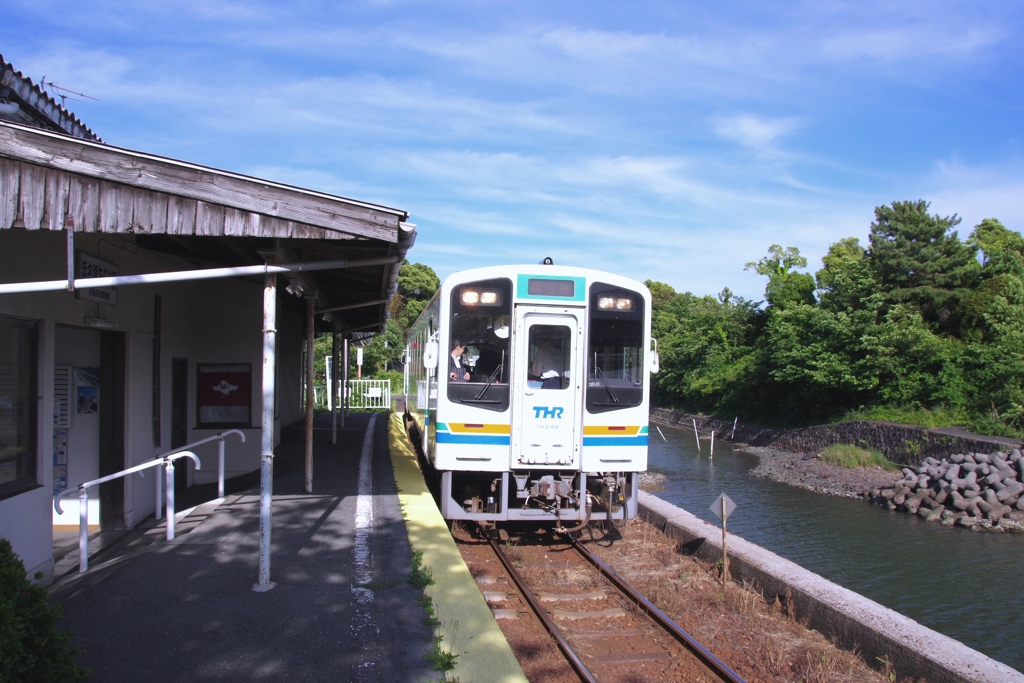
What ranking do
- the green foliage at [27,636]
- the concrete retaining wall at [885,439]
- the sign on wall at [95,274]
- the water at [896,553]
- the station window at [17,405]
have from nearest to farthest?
1. the green foliage at [27,636]
2. the station window at [17,405]
3. the sign on wall at [95,274]
4. the water at [896,553]
5. the concrete retaining wall at [885,439]

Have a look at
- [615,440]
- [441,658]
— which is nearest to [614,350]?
[615,440]

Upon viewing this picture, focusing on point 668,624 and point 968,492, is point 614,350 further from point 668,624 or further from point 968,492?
point 968,492

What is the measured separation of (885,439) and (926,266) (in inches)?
257

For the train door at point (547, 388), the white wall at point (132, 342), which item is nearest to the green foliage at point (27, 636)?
the white wall at point (132, 342)

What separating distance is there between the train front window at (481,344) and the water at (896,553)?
545 cm

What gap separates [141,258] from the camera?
27.5 ft

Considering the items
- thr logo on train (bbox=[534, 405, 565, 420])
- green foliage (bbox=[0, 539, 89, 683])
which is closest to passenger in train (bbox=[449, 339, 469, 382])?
thr logo on train (bbox=[534, 405, 565, 420])

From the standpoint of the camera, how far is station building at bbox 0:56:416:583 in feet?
16.3

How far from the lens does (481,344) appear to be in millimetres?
8336

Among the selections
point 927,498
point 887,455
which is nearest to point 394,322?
point 887,455

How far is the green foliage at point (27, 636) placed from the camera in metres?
3.33

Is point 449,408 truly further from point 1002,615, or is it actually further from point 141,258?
point 1002,615

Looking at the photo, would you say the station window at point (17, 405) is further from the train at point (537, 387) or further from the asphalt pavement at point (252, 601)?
the train at point (537, 387)

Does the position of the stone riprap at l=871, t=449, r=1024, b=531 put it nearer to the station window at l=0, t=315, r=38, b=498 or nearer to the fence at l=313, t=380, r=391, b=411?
the station window at l=0, t=315, r=38, b=498
